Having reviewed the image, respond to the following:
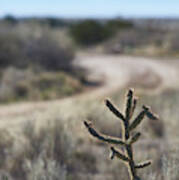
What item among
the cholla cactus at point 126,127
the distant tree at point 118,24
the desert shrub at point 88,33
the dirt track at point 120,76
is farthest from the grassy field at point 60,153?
the distant tree at point 118,24

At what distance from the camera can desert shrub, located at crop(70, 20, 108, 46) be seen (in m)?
50.0

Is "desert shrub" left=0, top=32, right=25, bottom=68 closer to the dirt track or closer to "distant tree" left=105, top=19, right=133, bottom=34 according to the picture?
the dirt track

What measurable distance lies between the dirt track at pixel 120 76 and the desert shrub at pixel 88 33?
15.5 meters

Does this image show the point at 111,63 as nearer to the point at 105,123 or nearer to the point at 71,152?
the point at 105,123

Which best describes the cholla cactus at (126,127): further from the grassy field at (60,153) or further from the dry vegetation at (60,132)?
the grassy field at (60,153)

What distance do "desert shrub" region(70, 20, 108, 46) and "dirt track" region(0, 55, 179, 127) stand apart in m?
15.5

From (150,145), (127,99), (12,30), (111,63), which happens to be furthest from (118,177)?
(111,63)

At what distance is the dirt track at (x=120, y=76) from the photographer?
1562 centimetres

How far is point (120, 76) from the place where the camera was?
24.7 meters

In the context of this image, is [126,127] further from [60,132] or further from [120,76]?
[120,76]

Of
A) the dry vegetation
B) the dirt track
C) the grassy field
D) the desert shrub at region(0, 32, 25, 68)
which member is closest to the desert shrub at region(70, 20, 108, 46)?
the dirt track

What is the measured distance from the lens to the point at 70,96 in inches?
766

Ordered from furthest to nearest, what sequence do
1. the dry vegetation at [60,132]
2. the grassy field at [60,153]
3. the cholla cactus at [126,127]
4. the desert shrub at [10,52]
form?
the desert shrub at [10,52] < the dry vegetation at [60,132] < the grassy field at [60,153] < the cholla cactus at [126,127]

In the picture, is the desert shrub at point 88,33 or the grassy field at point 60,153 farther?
the desert shrub at point 88,33
